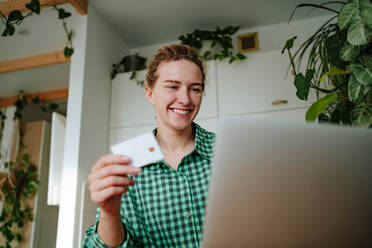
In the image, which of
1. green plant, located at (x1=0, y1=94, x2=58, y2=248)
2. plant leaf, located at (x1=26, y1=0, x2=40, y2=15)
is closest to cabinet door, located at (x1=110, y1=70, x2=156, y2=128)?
plant leaf, located at (x1=26, y1=0, x2=40, y2=15)

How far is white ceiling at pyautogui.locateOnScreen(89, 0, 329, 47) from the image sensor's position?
8.23 ft

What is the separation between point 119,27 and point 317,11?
1.57 metres

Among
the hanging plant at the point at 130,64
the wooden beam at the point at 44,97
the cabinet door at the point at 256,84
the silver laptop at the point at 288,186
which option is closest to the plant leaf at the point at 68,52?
the hanging plant at the point at 130,64

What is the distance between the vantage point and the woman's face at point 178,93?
1.14 m

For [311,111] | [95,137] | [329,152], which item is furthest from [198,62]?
[95,137]

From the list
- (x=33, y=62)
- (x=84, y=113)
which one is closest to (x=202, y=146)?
(x=84, y=113)

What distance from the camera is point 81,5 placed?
237 centimetres

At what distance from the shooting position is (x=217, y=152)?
519 millimetres

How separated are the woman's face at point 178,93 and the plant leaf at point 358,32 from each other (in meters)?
0.51

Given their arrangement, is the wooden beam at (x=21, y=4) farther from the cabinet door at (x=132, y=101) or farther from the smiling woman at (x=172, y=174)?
the smiling woman at (x=172, y=174)

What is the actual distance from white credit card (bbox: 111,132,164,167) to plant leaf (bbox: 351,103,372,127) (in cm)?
77

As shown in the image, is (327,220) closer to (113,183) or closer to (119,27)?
(113,183)

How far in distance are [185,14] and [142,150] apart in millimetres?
2185

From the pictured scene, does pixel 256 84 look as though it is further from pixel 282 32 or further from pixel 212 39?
pixel 282 32
